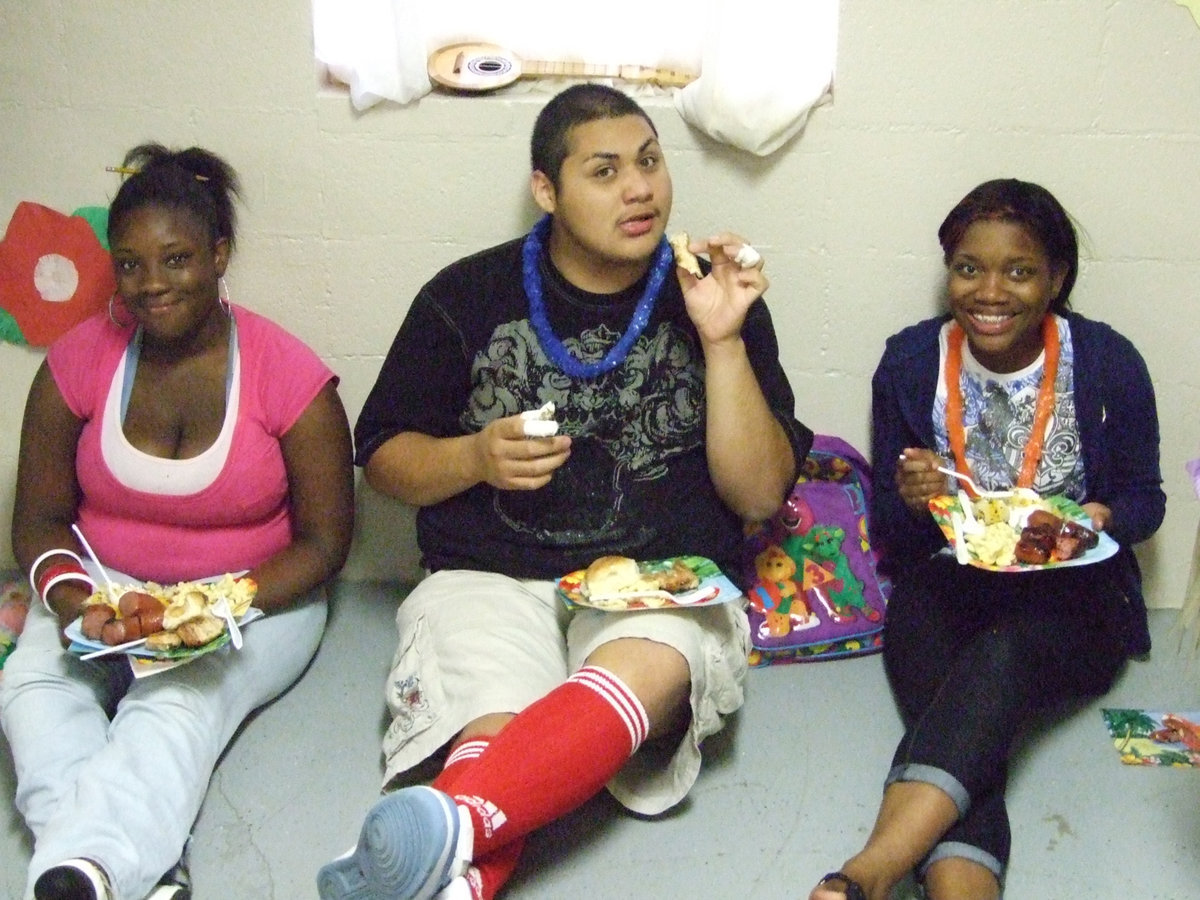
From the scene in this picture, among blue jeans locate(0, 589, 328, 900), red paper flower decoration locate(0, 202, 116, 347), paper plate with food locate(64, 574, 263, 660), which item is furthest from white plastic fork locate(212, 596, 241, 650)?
red paper flower decoration locate(0, 202, 116, 347)

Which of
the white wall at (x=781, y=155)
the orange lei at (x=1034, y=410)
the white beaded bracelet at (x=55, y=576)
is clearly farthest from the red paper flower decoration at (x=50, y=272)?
the orange lei at (x=1034, y=410)

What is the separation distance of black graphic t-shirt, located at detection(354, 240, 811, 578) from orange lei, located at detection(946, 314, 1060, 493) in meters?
0.25

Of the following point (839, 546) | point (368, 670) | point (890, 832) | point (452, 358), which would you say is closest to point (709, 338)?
point (452, 358)

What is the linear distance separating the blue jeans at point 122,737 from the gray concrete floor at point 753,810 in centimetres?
7

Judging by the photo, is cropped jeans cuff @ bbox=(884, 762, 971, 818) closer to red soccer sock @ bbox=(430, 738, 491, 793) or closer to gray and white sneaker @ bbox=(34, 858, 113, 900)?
red soccer sock @ bbox=(430, 738, 491, 793)

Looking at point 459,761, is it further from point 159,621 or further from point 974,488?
point 974,488

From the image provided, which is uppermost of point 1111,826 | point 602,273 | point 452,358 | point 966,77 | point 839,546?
point 966,77

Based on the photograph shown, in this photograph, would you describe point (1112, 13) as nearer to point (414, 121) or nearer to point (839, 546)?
point (839, 546)

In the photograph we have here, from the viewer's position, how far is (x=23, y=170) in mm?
1828

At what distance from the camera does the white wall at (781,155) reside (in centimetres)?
174

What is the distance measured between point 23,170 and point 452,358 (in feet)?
2.50

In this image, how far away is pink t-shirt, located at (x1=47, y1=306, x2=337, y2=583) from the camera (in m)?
1.69

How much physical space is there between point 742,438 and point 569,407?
24cm

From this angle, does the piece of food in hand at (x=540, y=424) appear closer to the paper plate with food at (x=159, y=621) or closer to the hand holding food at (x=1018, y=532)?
the paper plate with food at (x=159, y=621)
